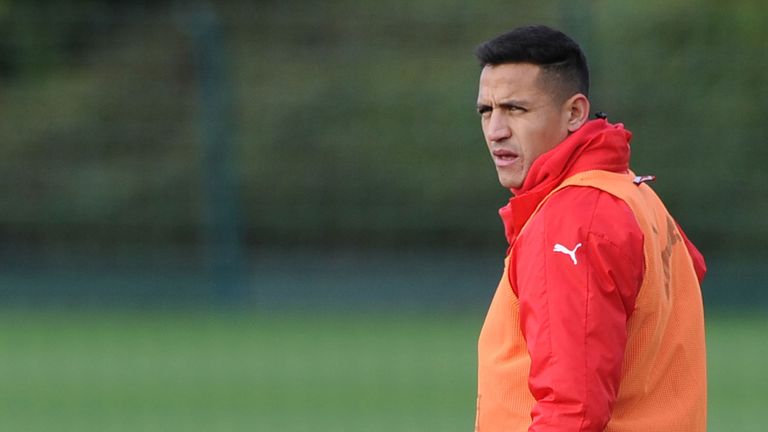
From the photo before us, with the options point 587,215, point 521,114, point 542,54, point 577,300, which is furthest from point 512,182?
point 577,300

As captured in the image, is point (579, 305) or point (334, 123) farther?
point (334, 123)

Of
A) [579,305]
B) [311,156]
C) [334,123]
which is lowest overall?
[311,156]

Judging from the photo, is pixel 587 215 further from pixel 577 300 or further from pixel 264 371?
pixel 264 371

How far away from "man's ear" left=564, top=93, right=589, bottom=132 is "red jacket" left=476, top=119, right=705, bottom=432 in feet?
1.10

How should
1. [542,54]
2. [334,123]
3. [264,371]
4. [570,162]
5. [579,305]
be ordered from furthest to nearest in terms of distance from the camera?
[334,123] → [264,371] → [542,54] → [570,162] → [579,305]

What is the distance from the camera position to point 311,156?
12.8m

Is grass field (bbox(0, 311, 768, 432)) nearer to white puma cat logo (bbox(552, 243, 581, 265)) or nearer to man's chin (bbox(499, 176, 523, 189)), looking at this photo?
man's chin (bbox(499, 176, 523, 189))

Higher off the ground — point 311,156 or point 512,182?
point 512,182

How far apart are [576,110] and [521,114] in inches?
5.2

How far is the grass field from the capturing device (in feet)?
27.2

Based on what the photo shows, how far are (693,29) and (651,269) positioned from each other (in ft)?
31.4

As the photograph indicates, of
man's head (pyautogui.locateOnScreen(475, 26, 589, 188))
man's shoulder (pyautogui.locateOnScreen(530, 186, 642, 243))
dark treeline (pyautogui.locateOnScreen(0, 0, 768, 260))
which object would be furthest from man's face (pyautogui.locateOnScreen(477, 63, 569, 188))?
dark treeline (pyautogui.locateOnScreen(0, 0, 768, 260))

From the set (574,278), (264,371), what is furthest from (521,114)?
(264,371)

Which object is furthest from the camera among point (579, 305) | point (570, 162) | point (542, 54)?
point (542, 54)
